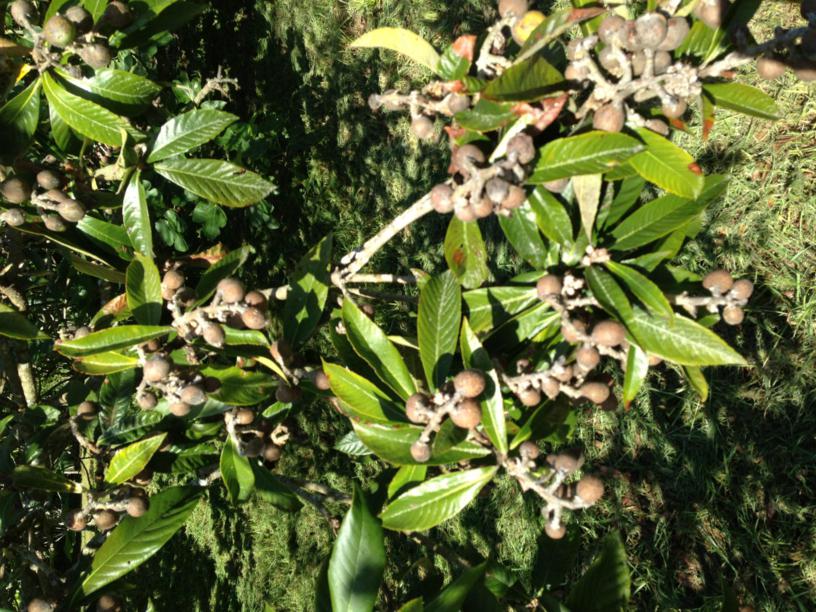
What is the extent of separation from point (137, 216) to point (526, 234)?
1240 millimetres

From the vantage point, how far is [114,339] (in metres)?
1.97

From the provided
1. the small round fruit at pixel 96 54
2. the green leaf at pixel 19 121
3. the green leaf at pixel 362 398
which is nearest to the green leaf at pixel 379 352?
the green leaf at pixel 362 398

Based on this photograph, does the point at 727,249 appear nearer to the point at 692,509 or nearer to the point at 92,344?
the point at 692,509

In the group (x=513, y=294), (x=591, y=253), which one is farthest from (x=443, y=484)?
(x=591, y=253)

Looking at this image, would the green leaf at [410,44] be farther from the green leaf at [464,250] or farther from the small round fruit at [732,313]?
the small round fruit at [732,313]

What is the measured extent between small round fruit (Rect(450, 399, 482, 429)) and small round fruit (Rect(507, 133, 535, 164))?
58 centimetres

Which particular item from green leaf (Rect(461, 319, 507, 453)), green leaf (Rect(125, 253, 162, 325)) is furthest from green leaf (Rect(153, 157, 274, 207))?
green leaf (Rect(461, 319, 507, 453))

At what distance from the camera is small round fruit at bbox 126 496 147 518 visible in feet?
7.08

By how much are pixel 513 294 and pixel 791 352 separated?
2.40 m

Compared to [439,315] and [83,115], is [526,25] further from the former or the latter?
[83,115]

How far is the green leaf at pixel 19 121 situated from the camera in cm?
209

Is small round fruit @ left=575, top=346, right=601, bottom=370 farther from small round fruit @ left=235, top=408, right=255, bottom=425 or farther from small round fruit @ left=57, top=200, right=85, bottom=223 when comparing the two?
small round fruit @ left=57, top=200, right=85, bottom=223

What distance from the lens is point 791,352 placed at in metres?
3.62

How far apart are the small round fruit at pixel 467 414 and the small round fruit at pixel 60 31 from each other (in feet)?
4.83
